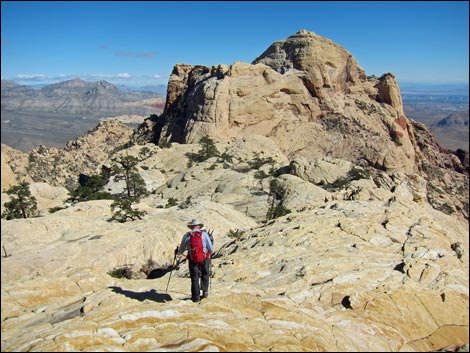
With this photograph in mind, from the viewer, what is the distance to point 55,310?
36.1 ft

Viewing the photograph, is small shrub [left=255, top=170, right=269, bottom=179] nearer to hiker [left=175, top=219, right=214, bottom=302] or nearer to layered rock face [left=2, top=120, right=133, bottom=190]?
layered rock face [left=2, top=120, right=133, bottom=190]

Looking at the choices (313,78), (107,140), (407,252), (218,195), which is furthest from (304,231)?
(107,140)

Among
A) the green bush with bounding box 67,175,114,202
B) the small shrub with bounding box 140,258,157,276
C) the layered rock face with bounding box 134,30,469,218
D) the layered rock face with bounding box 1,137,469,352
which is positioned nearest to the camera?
the layered rock face with bounding box 1,137,469,352

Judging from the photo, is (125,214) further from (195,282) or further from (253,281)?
(195,282)

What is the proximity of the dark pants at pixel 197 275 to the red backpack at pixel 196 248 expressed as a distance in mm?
144

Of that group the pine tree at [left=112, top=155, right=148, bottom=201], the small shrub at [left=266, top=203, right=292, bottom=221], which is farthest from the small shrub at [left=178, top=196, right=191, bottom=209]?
the pine tree at [left=112, top=155, right=148, bottom=201]

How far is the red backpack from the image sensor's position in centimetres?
1040

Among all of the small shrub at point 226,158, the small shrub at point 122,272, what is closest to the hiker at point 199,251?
the small shrub at point 122,272

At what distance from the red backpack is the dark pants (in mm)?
144

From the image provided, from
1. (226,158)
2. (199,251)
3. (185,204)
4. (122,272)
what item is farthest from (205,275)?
(226,158)

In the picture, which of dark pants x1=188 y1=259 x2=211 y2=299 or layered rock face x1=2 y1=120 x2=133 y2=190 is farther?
layered rock face x1=2 y1=120 x2=133 y2=190

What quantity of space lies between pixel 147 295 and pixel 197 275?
82.7 inches

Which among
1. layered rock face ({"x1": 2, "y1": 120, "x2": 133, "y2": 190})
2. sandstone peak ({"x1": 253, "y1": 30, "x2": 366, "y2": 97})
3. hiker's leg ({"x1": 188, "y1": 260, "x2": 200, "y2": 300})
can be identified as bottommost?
layered rock face ({"x1": 2, "y1": 120, "x2": 133, "y2": 190})

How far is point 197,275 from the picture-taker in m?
10.2
